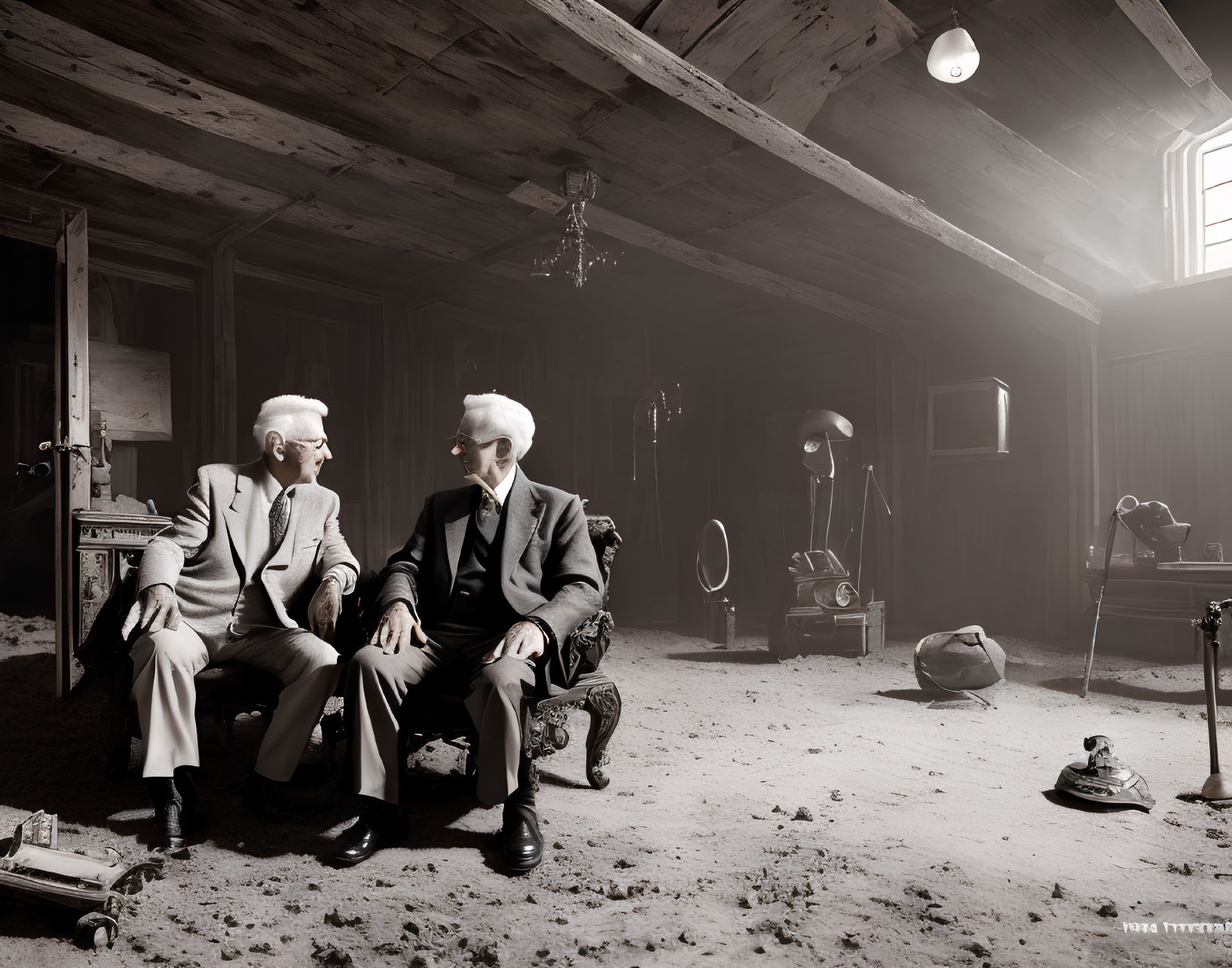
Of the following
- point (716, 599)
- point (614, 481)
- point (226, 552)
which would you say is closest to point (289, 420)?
point (226, 552)

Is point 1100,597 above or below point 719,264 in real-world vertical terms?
below

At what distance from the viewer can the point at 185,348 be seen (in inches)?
255

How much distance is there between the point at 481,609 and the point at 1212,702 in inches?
119

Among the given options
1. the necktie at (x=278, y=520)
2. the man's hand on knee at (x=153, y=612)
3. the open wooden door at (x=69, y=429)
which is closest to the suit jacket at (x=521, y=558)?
the necktie at (x=278, y=520)

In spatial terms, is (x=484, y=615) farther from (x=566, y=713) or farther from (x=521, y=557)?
(x=566, y=713)

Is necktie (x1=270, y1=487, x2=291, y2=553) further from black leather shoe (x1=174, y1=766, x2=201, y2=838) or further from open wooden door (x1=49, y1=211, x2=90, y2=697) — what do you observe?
open wooden door (x1=49, y1=211, x2=90, y2=697)

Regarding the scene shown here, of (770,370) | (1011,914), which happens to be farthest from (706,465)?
(1011,914)

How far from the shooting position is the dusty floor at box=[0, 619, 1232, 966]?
2.19 meters

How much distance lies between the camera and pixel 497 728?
2.74 m

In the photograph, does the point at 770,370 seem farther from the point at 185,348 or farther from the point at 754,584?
the point at 185,348

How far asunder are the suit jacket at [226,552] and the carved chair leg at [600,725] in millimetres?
1142

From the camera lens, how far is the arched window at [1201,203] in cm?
712

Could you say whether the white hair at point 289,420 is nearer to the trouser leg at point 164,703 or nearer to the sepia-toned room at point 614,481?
the sepia-toned room at point 614,481

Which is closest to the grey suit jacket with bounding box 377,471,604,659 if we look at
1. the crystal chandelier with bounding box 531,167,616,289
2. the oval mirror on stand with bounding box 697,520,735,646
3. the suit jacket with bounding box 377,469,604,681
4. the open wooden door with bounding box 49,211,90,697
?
the suit jacket with bounding box 377,469,604,681
